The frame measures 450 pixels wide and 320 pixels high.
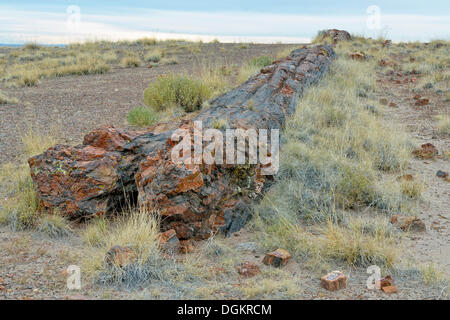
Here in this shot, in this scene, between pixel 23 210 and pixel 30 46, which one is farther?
pixel 30 46

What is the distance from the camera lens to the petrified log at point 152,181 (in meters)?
3.72

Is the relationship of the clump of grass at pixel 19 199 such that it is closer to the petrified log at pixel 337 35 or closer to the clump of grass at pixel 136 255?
the clump of grass at pixel 136 255

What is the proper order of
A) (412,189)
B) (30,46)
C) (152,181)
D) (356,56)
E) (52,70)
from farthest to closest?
(30,46), (356,56), (52,70), (412,189), (152,181)

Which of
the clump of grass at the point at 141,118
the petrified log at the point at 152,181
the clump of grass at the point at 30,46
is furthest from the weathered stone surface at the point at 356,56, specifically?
the clump of grass at the point at 30,46

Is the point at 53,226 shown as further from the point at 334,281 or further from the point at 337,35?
the point at 337,35

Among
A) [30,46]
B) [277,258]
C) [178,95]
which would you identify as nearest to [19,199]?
[277,258]

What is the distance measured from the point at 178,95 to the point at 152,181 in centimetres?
507

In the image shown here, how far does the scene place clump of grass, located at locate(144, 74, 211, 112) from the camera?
852cm

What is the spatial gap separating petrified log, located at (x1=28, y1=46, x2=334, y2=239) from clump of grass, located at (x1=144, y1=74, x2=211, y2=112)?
11.6ft

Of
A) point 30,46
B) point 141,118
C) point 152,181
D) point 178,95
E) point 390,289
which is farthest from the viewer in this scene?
point 30,46

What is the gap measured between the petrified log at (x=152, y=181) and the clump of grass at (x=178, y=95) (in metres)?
3.53

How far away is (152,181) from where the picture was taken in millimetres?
3799

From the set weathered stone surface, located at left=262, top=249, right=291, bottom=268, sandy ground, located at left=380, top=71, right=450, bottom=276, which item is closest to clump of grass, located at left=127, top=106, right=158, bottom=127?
sandy ground, located at left=380, top=71, right=450, bottom=276

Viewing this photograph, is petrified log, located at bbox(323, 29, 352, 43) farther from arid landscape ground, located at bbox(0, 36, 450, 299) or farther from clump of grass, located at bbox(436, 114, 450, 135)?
clump of grass, located at bbox(436, 114, 450, 135)
